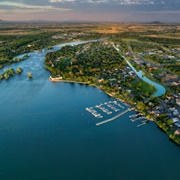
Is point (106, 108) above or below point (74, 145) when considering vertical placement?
above

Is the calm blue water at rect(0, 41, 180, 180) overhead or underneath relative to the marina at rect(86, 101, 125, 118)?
underneath

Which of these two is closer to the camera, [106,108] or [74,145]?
[74,145]

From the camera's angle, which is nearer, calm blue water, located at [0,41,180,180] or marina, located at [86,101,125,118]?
calm blue water, located at [0,41,180,180]

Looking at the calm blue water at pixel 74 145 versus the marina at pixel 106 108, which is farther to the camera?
the marina at pixel 106 108

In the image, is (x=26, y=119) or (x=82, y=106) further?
A: (x=82, y=106)

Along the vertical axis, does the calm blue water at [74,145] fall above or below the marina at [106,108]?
below

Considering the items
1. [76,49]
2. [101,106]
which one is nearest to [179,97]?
[101,106]

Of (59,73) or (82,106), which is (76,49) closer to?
(59,73)

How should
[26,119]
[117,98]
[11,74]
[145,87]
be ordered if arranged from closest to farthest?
[26,119] < [117,98] < [145,87] < [11,74]
